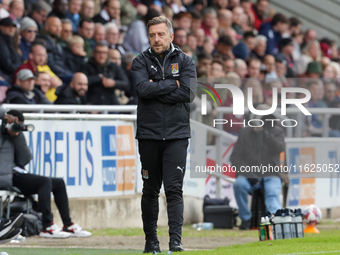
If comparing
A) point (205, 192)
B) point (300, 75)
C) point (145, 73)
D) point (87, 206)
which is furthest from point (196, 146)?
point (300, 75)

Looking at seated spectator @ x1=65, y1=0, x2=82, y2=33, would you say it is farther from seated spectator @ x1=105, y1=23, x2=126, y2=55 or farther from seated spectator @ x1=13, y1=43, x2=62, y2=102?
seated spectator @ x1=13, y1=43, x2=62, y2=102

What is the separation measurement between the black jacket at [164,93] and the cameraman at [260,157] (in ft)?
14.3

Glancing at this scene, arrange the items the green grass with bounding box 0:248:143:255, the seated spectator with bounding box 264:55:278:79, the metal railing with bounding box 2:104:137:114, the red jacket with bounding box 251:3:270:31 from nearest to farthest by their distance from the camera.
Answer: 1. the green grass with bounding box 0:248:143:255
2. the metal railing with bounding box 2:104:137:114
3. the seated spectator with bounding box 264:55:278:79
4. the red jacket with bounding box 251:3:270:31

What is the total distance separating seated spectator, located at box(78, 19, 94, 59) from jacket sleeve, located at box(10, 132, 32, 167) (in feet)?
13.2

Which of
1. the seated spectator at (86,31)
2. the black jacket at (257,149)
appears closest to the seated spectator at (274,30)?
the seated spectator at (86,31)

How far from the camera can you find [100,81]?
11.9 m

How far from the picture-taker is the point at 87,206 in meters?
10.1

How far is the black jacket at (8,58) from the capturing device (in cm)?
1109

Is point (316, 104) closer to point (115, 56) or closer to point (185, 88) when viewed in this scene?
point (115, 56)

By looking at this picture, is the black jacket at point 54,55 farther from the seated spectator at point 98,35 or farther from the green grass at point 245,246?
the green grass at point 245,246

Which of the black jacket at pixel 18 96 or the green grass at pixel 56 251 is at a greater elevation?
the black jacket at pixel 18 96

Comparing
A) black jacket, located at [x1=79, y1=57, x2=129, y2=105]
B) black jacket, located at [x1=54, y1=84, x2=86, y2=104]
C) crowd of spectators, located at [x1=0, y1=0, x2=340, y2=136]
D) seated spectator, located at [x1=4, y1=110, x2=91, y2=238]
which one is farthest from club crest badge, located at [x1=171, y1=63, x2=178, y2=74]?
black jacket, located at [x1=79, y1=57, x2=129, y2=105]

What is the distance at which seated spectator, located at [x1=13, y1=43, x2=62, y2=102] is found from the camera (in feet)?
36.7

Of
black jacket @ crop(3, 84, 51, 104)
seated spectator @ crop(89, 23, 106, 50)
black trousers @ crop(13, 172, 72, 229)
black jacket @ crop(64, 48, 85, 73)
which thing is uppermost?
seated spectator @ crop(89, 23, 106, 50)
